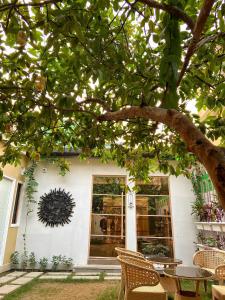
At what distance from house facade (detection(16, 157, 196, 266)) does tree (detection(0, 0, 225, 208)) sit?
13.8 feet

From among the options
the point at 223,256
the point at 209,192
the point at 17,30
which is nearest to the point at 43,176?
the point at 209,192

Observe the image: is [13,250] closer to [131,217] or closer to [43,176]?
[43,176]

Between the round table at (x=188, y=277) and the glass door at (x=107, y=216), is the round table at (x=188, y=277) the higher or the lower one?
the lower one

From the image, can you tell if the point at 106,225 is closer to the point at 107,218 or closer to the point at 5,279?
the point at 107,218

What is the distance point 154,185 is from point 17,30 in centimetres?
A: 624

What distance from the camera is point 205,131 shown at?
222 centimetres

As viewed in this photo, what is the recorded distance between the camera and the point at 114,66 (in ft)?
5.65

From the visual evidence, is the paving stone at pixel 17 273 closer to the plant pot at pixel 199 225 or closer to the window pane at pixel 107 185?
the window pane at pixel 107 185

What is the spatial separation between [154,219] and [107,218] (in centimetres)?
135

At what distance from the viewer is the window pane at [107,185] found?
7.25 m

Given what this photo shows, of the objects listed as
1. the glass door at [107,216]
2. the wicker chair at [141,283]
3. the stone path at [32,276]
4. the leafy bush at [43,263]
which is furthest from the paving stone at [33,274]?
the wicker chair at [141,283]

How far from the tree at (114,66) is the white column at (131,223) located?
4053mm

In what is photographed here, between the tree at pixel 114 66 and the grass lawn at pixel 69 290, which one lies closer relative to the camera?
the tree at pixel 114 66

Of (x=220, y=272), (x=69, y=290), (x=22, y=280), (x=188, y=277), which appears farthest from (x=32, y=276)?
(x=220, y=272)
